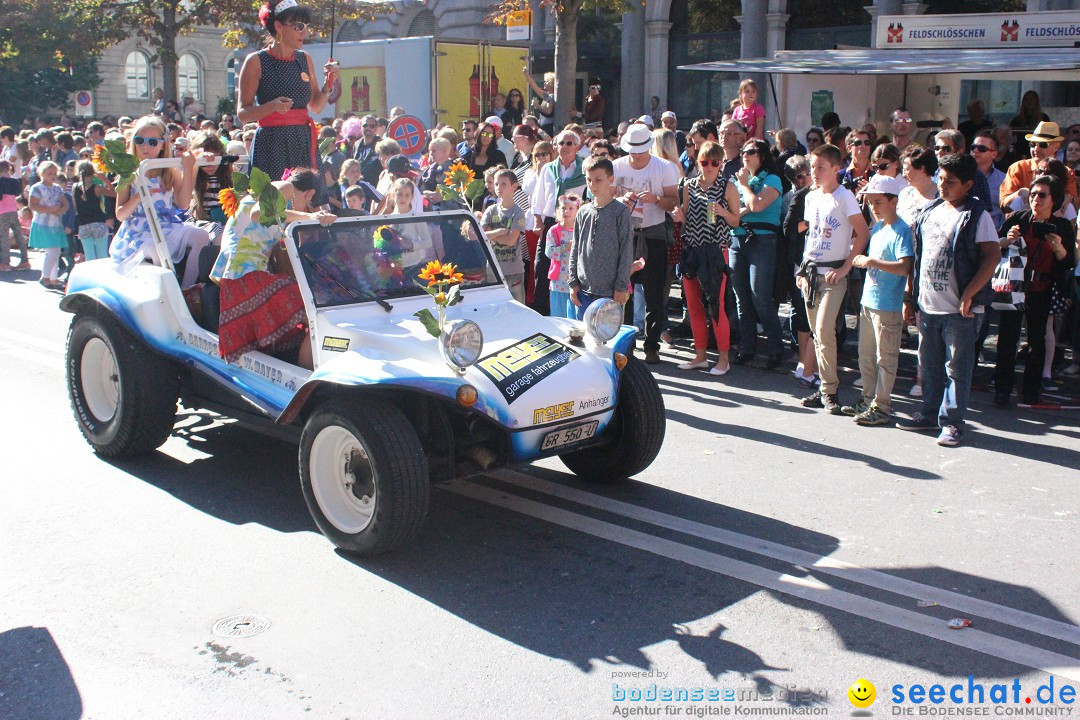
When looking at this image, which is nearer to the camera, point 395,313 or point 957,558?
point 957,558

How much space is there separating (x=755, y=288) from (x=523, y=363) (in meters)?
4.14

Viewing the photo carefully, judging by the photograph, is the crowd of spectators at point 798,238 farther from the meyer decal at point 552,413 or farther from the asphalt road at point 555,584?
the meyer decal at point 552,413

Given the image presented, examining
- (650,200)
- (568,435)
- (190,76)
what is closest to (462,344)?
(568,435)

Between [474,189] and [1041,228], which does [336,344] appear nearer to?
[474,189]

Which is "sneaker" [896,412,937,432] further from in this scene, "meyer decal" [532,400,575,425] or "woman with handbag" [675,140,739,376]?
"meyer decal" [532,400,575,425]

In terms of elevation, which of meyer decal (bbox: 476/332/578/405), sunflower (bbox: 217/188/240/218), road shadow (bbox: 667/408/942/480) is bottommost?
road shadow (bbox: 667/408/942/480)

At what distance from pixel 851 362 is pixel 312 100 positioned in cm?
493

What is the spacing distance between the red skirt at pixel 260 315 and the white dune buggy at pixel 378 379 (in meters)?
0.11

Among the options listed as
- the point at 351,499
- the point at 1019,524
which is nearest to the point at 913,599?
the point at 1019,524

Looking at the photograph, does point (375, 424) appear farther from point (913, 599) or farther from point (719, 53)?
point (719, 53)

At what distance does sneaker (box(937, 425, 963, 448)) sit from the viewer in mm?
7078

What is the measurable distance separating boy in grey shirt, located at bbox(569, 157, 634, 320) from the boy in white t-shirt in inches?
52.1

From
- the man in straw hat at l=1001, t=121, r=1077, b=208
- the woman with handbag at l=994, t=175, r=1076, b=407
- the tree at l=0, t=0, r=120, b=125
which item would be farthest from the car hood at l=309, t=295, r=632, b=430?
the tree at l=0, t=0, r=120, b=125

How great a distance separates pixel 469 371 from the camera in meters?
5.26
